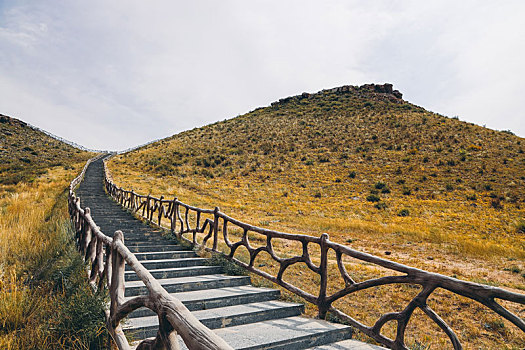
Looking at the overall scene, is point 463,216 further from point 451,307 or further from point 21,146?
point 21,146

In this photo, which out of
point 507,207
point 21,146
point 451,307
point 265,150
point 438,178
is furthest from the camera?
point 21,146

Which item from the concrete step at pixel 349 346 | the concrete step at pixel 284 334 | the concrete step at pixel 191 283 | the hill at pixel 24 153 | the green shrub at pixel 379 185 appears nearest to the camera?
the concrete step at pixel 284 334

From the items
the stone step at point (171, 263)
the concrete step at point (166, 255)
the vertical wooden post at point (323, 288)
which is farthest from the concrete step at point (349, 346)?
the concrete step at point (166, 255)

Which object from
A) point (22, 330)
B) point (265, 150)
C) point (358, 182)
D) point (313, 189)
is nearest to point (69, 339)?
Answer: point (22, 330)

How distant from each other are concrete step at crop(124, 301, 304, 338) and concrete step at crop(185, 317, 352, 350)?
0.47 feet

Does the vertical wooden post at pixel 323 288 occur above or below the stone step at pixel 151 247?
above

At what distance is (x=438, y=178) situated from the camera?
1027 inches

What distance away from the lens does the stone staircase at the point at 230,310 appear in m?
4.14

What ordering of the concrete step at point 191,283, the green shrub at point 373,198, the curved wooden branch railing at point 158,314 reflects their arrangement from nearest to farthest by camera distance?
the curved wooden branch railing at point 158,314, the concrete step at point 191,283, the green shrub at point 373,198

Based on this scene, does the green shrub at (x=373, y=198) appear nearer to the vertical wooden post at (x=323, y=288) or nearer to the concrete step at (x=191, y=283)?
the concrete step at (x=191, y=283)

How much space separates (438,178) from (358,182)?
665 cm

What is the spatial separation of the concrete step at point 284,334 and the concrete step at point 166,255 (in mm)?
3731

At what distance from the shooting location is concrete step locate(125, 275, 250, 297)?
538cm

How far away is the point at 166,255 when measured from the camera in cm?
774
